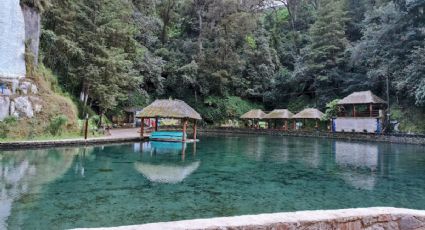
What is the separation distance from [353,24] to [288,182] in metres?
32.8

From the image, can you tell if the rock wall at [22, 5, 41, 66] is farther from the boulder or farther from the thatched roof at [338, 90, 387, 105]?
the thatched roof at [338, 90, 387, 105]

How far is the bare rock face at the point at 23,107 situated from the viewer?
1671 centimetres

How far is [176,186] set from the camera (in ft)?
29.6

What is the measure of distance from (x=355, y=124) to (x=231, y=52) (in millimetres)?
15836

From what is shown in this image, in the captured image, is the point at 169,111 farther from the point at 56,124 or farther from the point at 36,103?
the point at 36,103

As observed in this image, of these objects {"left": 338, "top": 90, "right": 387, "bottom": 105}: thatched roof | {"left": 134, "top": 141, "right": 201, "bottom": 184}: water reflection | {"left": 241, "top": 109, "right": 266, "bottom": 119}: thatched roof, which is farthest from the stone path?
{"left": 338, "top": 90, "right": 387, "bottom": 105}: thatched roof

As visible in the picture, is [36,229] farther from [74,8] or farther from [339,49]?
[339,49]

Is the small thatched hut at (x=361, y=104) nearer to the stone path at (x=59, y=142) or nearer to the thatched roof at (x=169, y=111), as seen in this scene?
the thatched roof at (x=169, y=111)

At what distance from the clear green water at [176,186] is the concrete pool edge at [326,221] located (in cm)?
358

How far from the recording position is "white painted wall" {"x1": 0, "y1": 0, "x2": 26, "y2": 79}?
59.3 ft

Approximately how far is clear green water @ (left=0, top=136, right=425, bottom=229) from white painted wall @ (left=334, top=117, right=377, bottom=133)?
14.5m

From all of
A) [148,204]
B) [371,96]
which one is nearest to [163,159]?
[148,204]

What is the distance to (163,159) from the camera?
14117mm

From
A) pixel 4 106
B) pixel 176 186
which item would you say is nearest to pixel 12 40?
pixel 4 106
